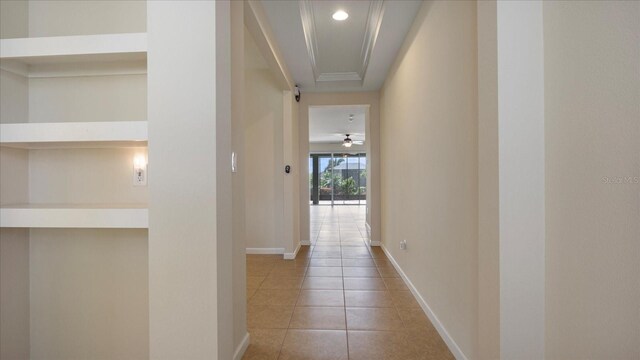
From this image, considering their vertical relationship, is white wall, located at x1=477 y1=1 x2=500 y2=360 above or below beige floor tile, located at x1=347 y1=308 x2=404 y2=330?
above

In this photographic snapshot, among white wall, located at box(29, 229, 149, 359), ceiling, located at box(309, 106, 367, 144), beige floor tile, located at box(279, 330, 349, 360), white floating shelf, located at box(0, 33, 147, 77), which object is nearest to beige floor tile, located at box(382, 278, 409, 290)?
beige floor tile, located at box(279, 330, 349, 360)

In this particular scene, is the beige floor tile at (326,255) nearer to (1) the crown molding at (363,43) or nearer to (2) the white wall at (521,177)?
(1) the crown molding at (363,43)

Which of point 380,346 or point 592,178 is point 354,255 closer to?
point 380,346

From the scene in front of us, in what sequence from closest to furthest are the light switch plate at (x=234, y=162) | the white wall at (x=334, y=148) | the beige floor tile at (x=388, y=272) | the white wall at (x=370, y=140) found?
the light switch plate at (x=234, y=162), the beige floor tile at (x=388, y=272), the white wall at (x=370, y=140), the white wall at (x=334, y=148)

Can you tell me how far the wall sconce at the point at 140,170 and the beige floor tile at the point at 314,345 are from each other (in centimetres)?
134

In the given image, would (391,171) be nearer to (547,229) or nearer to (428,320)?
(428,320)

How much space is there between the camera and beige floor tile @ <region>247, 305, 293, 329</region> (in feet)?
7.27

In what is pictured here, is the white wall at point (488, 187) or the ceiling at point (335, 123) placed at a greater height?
the ceiling at point (335, 123)

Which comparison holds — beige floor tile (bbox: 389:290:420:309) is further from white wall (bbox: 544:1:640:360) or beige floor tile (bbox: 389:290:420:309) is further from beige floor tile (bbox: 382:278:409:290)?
white wall (bbox: 544:1:640:360)

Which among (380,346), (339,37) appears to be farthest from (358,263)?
(339,37)

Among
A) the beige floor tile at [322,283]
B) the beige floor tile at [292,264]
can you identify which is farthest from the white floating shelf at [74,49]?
the beige floor tile at [292,264]

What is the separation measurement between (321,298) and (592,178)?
2.21 m

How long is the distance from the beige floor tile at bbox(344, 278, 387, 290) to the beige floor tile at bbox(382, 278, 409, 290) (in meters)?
0.05

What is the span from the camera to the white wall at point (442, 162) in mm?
1589
